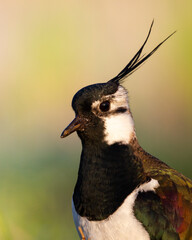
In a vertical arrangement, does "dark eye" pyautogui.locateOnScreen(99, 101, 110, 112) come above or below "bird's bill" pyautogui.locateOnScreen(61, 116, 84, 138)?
above

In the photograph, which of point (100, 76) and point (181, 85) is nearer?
point (181, 85)

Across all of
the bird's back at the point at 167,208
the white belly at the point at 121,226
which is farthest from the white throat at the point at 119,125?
the white belly at the point at 121,226

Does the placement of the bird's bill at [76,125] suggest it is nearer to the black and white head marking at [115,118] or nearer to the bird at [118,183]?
the bird at [118,183]

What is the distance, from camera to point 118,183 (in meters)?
4.43

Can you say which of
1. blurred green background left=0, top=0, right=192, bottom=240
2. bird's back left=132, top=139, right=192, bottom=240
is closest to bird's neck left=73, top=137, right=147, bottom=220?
bird's back left=132, top=139, right=192, bottom=240

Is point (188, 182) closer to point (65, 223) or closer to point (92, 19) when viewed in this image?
point (65, 223)

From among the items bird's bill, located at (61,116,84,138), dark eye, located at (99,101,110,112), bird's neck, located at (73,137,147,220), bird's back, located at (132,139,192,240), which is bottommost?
bird's back, located at (132,139,192,240)

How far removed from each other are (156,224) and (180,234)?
17 cm

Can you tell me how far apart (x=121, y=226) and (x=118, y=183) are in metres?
0.32

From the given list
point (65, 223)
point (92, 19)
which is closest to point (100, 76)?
point (92, 19)

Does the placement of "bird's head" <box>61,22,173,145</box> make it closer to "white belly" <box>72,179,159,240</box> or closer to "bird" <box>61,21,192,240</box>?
"bird" <box>61,21,192,240</box>

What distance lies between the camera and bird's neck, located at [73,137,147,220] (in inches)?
172

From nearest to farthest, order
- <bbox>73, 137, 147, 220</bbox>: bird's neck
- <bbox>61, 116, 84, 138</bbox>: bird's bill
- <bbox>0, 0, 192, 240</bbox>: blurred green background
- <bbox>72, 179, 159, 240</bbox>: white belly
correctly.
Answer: <bbox>72, 179, 159, 240</bbox>: white belly < <bbox>73, 137, 147, 220</bbox>: bird's neck < <bbox>61, 116, 84, 138</bbox>: bird's bill < <bbox>0, 0, 192, 240</bbox>: blurred green background

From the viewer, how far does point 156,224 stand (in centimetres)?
430
